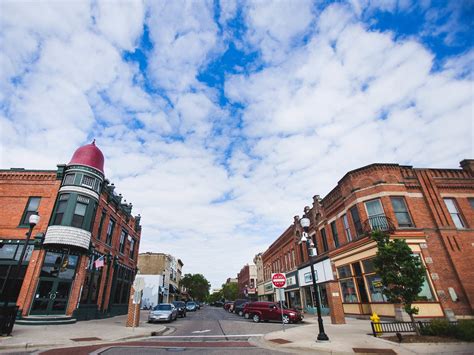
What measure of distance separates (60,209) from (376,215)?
911 inches

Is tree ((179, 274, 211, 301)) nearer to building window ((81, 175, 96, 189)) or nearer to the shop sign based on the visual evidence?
the shop sign

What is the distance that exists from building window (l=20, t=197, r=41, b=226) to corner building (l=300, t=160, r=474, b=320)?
21.8 m

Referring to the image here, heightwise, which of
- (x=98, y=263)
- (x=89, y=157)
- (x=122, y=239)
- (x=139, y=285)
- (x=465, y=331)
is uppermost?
(x=89, y=157)

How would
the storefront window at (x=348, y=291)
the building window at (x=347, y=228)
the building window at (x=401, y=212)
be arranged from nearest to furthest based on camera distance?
the building window at (x=401, y=212) < the storefront window at (x=348, y=291) < the building window at (x=347, y=228)

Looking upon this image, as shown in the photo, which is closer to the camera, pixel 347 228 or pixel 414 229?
pixel 414 229

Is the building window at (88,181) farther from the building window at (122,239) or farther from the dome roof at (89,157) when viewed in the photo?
the building window at (122,239)

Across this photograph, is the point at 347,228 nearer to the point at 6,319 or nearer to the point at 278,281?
the point at 278,281

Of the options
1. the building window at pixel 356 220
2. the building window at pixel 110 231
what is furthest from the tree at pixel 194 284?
the building window at pixel 356 220

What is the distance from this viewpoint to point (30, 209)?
63.5 feet

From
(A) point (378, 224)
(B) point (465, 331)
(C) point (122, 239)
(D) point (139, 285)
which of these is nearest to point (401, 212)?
(A) point (378, 224)

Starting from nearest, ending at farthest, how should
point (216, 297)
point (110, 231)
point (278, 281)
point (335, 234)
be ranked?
point (278, 281)
point (335, 234)
point (110, 231)
point (216, 297)

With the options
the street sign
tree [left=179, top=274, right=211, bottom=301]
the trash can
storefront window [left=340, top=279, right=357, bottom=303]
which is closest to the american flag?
the street sign

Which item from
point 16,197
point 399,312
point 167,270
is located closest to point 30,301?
point 16,197

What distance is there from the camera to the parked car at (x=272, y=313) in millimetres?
19656
